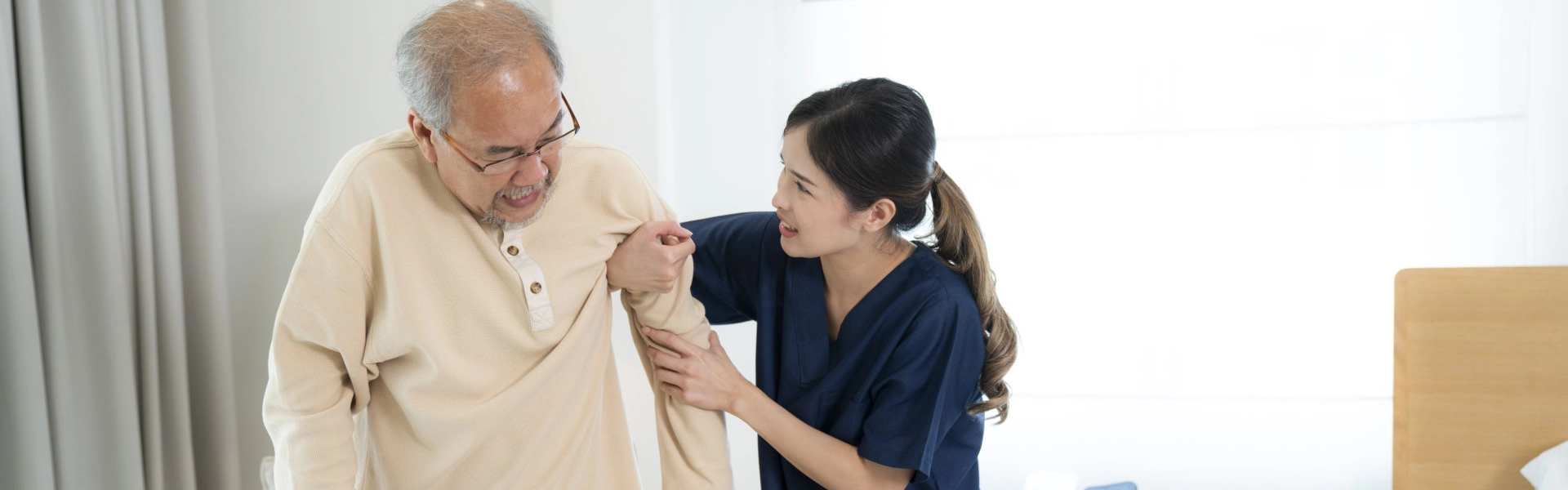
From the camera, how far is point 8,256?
3.98ft

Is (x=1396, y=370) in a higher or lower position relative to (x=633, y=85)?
lower

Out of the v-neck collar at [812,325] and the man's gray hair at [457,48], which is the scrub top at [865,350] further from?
the man's gray hair at [457,48]

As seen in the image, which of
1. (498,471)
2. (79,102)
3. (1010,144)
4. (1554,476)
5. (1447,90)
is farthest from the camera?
(1010,144)

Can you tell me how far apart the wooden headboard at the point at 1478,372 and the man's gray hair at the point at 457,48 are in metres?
1.52

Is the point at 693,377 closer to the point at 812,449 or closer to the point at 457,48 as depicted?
the point at 812,449

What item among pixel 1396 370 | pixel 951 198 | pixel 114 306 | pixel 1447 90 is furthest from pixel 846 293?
pixel 1447 90

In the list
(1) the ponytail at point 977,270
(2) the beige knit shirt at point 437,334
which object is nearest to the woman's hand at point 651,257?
(2) the beige knit shirt at point 437,334

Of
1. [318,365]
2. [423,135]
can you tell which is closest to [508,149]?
[423,135]

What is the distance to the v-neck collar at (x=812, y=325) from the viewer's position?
4.54 ft

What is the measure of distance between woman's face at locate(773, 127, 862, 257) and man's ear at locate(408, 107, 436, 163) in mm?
461

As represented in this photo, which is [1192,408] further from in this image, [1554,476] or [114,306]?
[114,306]

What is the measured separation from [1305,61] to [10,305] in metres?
2.34

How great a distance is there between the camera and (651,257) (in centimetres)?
117

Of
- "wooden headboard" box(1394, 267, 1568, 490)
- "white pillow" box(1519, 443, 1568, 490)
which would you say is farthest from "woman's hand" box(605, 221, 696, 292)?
"white pillow" box(1519, 443, 1568, 490)
